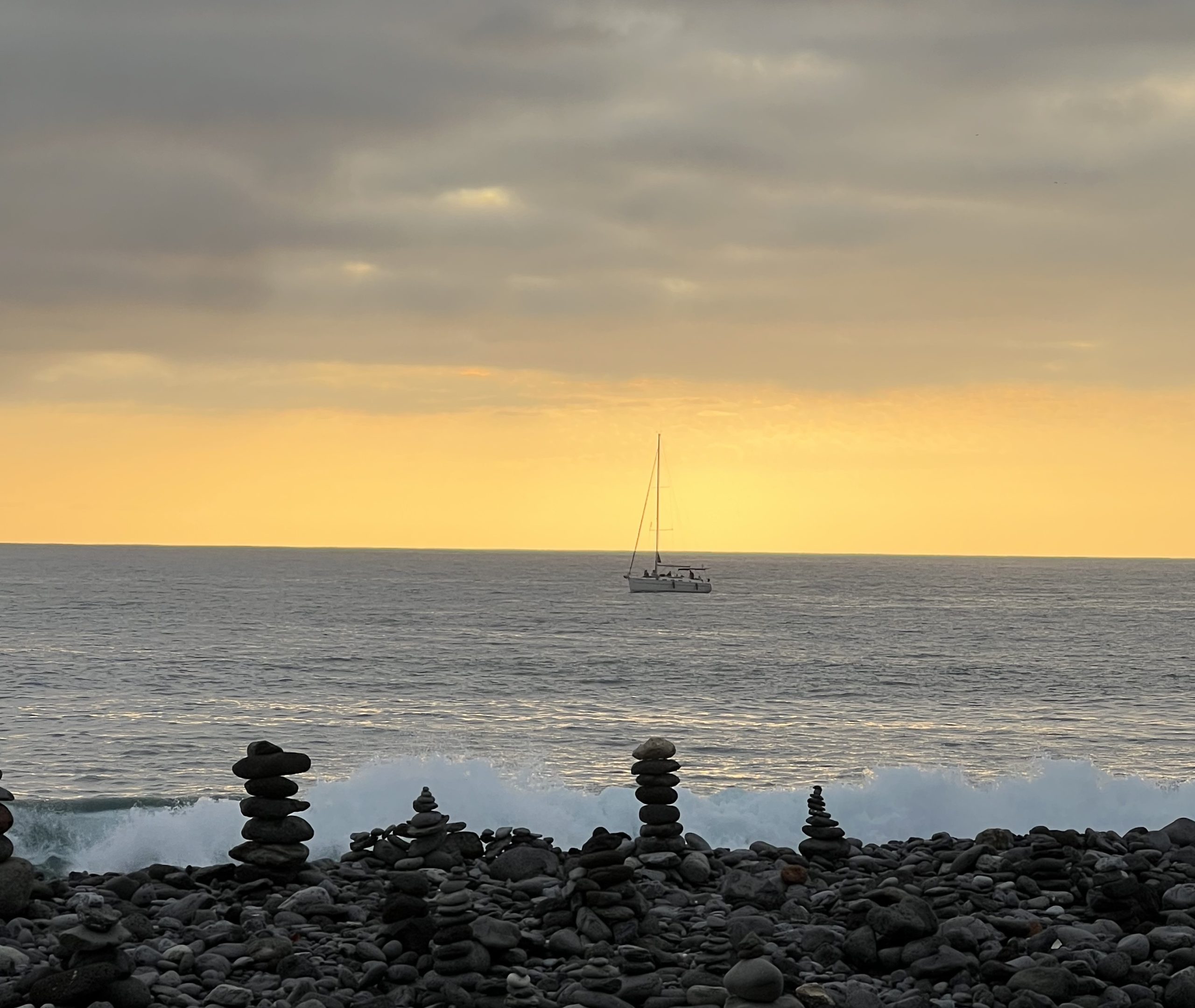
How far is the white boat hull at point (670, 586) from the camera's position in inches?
5894

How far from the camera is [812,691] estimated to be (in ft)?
190

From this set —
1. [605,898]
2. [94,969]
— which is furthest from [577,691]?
[94,969]

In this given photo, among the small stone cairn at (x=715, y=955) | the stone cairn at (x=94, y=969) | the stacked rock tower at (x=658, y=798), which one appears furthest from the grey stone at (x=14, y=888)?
the small stone cairn at (x=715, y=955)

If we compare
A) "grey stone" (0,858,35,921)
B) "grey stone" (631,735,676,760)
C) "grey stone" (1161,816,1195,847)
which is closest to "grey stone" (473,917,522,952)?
"grey stone" (631,735,676,760)

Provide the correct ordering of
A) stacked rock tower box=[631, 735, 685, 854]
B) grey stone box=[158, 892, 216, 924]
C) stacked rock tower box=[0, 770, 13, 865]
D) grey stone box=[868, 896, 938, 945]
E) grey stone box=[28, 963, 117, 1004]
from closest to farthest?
grey stone box=[28, 963, 117, 1004]
grey stone box=[868, 896, 938, 945]
grey stone box=[158, 892, 216, 924]
stacked rock tower box=[0, 770, 13, 865]
stacked rock tower box=[631, 735, 685, 854]

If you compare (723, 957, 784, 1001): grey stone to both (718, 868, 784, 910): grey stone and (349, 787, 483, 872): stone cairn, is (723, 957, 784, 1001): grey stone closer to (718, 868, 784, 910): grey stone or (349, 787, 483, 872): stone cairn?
(718, 868, 784, 910): grey stone

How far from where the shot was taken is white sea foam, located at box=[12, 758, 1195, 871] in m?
20.4

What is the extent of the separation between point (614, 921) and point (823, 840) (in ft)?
13.9

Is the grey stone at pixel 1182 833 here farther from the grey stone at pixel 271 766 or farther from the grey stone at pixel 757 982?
the grey stone at pixel 271 766

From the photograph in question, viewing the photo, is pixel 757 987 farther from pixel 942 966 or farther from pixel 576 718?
pixel 576 718

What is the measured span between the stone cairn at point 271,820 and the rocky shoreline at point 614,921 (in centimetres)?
3

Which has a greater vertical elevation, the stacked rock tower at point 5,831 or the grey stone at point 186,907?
the stacked rock tower at point 5,831

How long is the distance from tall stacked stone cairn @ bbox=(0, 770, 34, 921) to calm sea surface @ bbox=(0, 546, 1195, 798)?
1696 centimetres

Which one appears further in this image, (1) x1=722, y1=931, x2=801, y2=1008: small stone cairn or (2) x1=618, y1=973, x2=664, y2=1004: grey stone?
(2) x1=618, y1=973, x2=664, y2=1004: grey stone
